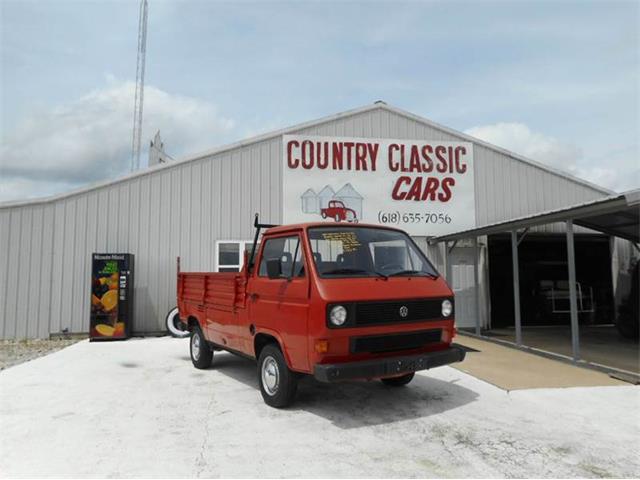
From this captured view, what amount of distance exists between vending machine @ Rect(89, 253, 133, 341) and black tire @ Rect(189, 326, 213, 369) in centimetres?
405

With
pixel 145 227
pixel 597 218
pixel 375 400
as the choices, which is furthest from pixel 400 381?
pixel 145 227

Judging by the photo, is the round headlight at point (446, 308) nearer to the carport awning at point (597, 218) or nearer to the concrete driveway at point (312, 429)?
the concrete driveway at point (312, 429)

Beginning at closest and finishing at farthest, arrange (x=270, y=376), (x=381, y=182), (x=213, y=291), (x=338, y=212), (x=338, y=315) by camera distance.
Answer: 1. (x=338, y=315)
2. (x=270, y=376)
3. (x=213, y=291)
4. (x=338, y=212)
5. (x=381, y=182)

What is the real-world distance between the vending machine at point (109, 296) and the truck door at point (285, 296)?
20.9 feet

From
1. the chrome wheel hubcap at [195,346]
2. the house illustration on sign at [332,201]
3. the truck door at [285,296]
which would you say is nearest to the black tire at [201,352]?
the chrome wheel hubcap at [195,346]

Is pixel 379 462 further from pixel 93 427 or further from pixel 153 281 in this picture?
pixel 153 281

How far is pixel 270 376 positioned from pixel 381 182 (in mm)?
8761

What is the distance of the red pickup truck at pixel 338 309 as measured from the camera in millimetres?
4598

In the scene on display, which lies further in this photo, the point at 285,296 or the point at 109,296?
the point at 109,296

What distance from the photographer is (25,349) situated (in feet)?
32.5

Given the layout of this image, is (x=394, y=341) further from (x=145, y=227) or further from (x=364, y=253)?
(x=145, y=227)

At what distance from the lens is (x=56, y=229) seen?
11.5 meters

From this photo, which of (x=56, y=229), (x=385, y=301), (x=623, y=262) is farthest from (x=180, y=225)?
(x=623, y=262)

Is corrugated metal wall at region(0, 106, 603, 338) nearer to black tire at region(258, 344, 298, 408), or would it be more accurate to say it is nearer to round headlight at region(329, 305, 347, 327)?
black tire at region(258, 344, 298, 408)
